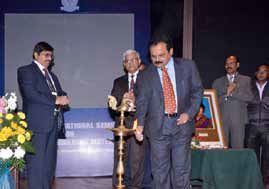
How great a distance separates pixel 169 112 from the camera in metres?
4.08

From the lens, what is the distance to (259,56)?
21.1 ft

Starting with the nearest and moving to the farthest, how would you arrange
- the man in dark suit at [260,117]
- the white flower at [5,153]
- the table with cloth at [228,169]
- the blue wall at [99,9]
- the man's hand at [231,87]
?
1. the white flower at [5,153]
2. the table with cloth at [228,169]
3. the man's hand at [231,87]
4. the man in dark suit at [260,117]
5. the blue wall at [99,9]

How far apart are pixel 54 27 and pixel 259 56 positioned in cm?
252

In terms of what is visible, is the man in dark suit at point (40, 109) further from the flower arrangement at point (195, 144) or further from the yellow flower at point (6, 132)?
the yellow flower at point (6, 132)

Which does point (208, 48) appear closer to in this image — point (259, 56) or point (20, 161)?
point (259, 56)

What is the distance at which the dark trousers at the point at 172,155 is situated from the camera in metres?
4.08

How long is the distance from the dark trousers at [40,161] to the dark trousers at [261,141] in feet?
7.59

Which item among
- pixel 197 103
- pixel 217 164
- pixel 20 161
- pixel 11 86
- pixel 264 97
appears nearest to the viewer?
pixel 20 161

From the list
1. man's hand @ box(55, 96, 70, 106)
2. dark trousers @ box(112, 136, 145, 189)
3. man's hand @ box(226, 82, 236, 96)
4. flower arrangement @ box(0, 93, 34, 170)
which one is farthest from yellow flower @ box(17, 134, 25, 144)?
man's hand @ box(226, 82, 236, 96)

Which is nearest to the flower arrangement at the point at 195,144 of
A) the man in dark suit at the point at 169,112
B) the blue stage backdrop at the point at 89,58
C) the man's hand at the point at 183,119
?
the man in dark suit at the point at 169,112

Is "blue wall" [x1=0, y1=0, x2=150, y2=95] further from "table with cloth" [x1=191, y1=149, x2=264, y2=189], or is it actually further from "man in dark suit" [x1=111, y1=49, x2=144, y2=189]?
"table with cloth" [x1=191, y1=149, x2=264, y2=189]

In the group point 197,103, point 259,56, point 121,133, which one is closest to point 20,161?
point 121,133

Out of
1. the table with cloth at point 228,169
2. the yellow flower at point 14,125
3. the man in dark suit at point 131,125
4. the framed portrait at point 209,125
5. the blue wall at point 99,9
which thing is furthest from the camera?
the blue wall at point 99,9

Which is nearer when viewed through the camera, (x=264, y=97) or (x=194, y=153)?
(x=194, y=153)
